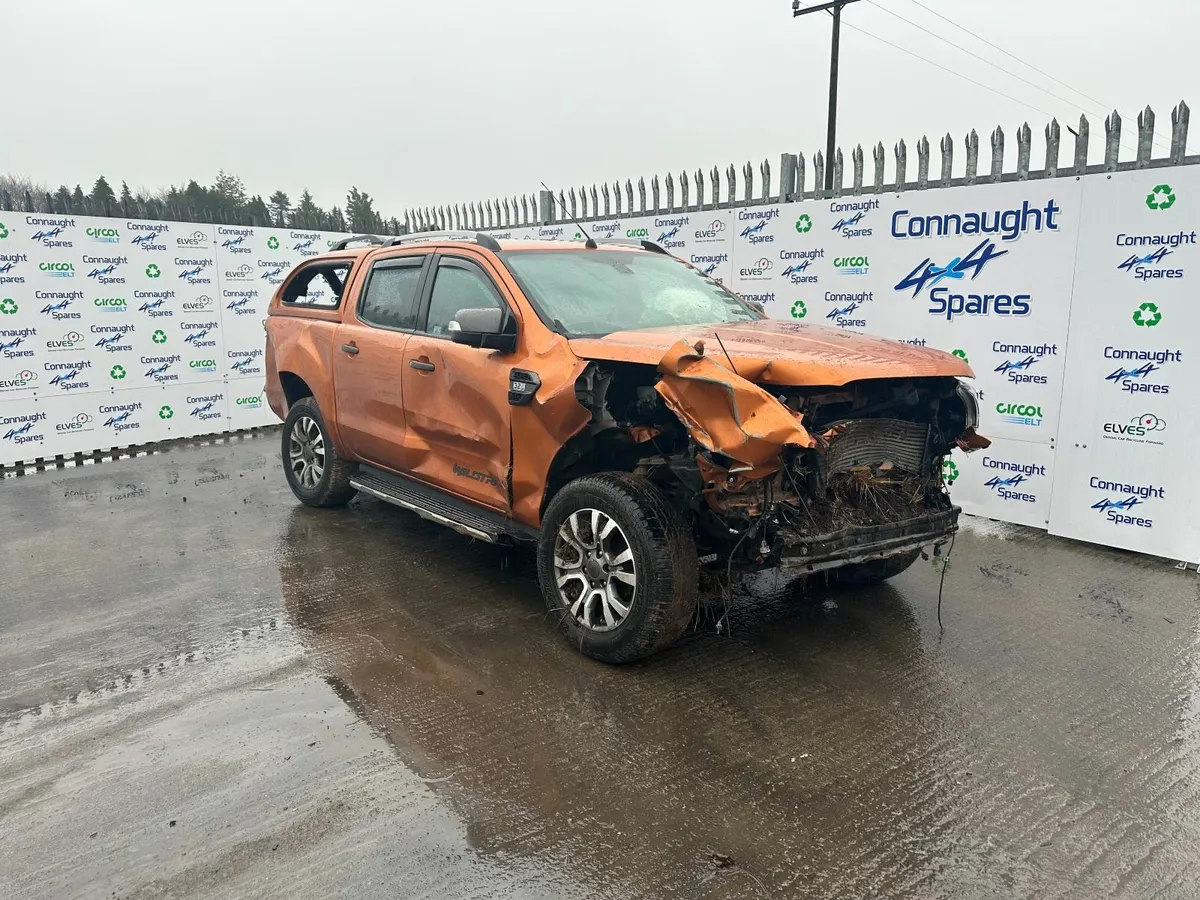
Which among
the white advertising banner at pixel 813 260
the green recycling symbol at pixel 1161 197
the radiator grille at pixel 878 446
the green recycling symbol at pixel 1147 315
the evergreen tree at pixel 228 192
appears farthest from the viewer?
the evergreen tree at pixel 228 192

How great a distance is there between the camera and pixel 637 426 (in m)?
3.97

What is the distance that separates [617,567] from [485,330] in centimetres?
137

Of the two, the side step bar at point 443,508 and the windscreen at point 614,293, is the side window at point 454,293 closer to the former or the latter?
the windscreen at point 614,293

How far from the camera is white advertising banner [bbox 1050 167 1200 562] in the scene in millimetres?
5484

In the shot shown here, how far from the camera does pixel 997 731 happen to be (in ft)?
11.2

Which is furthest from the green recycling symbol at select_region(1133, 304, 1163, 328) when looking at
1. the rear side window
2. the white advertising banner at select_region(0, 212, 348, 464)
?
the white advertising banner at select_region(0, 212, 348, 464)

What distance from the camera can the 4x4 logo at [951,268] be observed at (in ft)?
21.1

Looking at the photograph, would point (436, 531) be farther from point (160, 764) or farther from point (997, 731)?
point (997, 731)

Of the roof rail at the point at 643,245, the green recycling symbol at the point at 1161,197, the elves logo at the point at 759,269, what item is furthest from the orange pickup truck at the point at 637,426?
the elves logo at the point at 759,269

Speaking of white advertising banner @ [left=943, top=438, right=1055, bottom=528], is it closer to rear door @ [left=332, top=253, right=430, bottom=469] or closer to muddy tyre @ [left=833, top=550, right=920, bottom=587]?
muddy tyre @ [left=833, top=550, right=920, bottom=587]

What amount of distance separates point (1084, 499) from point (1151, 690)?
256cm

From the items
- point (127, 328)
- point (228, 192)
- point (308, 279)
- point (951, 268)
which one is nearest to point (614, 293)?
point (308, 279)

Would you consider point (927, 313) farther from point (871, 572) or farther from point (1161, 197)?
point (871, 572)

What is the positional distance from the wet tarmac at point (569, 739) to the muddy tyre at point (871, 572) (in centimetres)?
19
